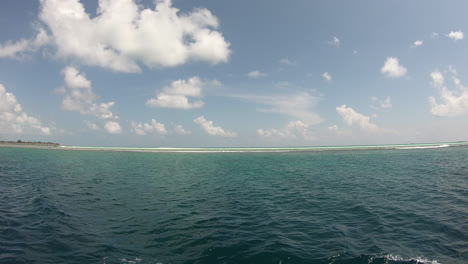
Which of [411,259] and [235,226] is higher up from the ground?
[411,259]

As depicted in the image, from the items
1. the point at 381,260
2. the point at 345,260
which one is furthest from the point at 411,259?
the point at 345,260

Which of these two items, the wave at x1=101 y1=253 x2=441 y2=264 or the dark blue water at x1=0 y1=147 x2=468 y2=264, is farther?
the dark blue water at x1=0 y1=147 x2=468 y2=264

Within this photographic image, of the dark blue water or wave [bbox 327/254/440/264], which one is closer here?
wave [bbox 327/254/440/264]

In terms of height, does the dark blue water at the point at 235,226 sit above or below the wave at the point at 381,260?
below

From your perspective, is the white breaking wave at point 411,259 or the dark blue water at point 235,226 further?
the dark blue water at point 235,226

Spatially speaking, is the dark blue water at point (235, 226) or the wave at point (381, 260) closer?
the wave at point (381, 260)

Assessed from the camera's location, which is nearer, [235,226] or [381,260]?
[381,260]

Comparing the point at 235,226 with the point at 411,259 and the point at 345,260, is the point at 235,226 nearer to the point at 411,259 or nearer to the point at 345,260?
the point at 345,260

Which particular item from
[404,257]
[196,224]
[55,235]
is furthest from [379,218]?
[55,235]

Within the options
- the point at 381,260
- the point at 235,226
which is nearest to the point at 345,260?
the point at 381,260

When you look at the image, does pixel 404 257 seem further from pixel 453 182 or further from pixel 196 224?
pixel 453 182

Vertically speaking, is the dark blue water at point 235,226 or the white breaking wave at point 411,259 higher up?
the white breaking wave at point 411,259

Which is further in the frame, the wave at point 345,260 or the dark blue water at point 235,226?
the dark blue water at point 235,226

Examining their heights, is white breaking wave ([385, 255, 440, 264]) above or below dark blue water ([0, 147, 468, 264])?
above
